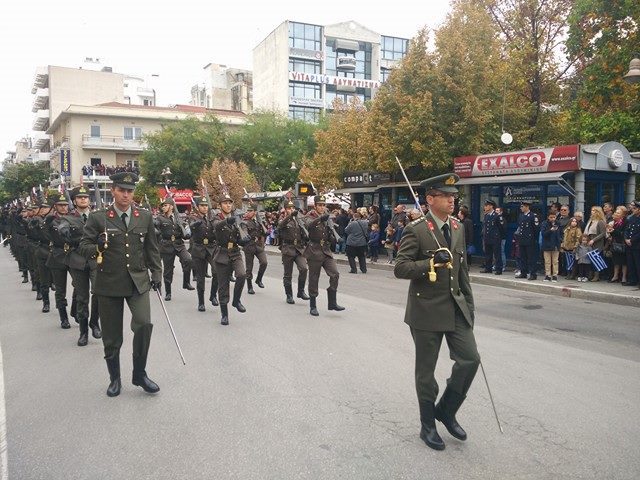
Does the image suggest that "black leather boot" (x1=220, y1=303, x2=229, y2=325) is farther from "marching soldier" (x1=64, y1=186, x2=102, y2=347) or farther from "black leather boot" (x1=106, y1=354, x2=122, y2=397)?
"black leather boot" (x1=106, y1=354, x2=122, y2=397)

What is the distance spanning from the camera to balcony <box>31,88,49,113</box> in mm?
74850

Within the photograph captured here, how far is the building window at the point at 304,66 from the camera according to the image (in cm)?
6331

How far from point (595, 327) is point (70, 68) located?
246ft

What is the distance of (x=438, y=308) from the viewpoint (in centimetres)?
448

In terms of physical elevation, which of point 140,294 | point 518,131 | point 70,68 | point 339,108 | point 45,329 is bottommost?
point 45,329

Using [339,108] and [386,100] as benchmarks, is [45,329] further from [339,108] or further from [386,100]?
[339,108]

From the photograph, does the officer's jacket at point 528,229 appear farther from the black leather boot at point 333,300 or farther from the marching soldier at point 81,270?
the marching soldier at point 81,270

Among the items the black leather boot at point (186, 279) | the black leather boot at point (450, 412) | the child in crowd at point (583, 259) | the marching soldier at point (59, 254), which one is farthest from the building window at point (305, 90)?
the black leather boot at point (450, 412)

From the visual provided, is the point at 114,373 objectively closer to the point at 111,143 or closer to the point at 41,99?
the point at 111,143

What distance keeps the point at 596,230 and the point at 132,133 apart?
55200mm

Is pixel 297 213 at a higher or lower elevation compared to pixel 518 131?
lower

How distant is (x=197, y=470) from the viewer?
4.14 m

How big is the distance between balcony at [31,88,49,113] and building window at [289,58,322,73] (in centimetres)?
3195

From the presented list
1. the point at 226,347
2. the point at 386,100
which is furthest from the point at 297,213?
the point at 386,100
